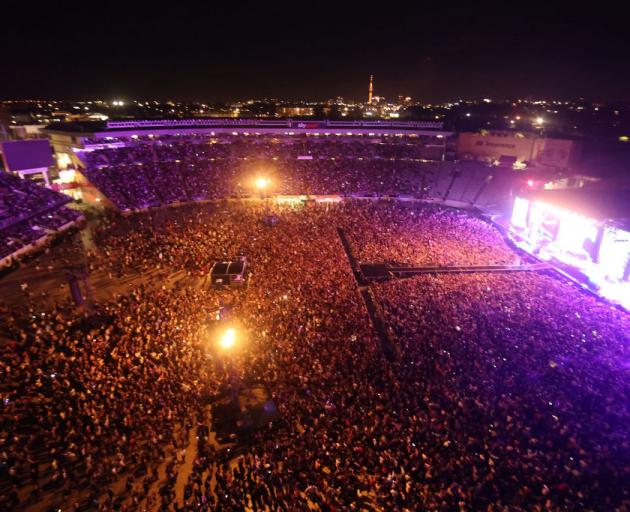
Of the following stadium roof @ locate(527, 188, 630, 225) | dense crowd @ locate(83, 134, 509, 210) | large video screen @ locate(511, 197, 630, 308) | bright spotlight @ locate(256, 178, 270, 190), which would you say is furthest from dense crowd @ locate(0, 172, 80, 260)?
stadium roof @ locate(527, 188, 630, 225)

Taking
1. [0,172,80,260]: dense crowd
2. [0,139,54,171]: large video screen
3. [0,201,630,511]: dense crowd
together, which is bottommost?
[0,201,630,511]: dense crowd

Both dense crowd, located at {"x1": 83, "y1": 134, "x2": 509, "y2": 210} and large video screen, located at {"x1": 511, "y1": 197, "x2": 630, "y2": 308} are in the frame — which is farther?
dense crowd, located at {"x1": 83, "y1": 134, "x2": 509, "y2": 210}

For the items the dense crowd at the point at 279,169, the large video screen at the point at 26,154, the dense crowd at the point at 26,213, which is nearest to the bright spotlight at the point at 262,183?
the dense crowd at the point at 279,169

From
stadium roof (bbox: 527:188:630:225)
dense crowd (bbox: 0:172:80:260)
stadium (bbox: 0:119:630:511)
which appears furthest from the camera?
dense crowd (bbox: 0:172:80:260)

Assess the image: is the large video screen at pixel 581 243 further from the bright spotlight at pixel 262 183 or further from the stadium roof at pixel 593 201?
the bright spotlight at pixel 262 183

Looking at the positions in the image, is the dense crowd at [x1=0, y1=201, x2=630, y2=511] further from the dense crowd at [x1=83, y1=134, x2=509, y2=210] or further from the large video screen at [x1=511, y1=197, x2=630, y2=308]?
the dense crowd at [x1=83, y1=134, x2=509, y2=210]

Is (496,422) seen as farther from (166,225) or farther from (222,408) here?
(166,225)
